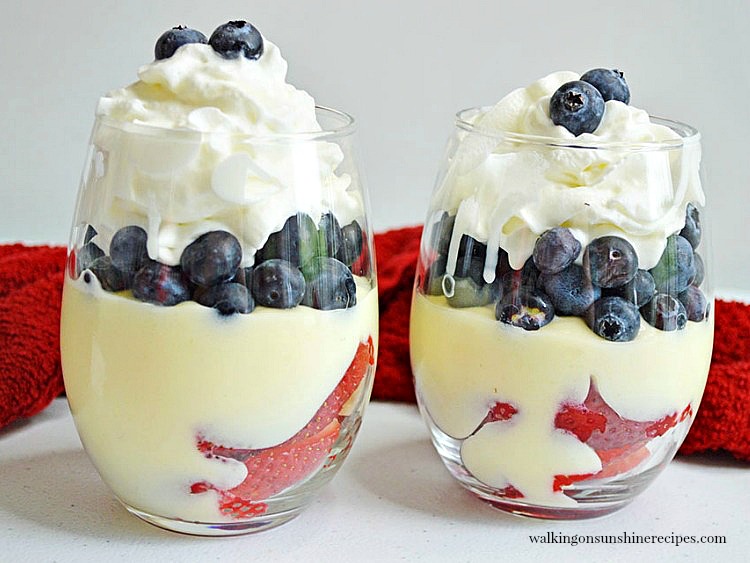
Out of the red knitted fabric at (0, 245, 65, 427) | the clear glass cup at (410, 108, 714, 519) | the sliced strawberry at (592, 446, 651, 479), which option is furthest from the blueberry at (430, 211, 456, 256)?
the red knitted fabric at (0, 245, 65, 427)

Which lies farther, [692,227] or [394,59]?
[394,59]

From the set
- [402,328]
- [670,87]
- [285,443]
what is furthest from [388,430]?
[670,87]

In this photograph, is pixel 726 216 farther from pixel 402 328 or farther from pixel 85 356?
pixel 85 356

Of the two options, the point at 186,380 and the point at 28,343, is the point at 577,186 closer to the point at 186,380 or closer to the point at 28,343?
the point at 186,380

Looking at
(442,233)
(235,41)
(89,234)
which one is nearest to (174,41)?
(235,41)

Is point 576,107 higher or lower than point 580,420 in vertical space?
higher

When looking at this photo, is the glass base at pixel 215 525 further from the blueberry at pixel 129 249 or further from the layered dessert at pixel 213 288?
the blueberry at pixel 129 249

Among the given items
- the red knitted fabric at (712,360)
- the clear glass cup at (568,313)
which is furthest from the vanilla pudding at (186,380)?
the red knitted fabric at (712,360)

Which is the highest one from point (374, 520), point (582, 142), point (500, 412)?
point (582, 142)
